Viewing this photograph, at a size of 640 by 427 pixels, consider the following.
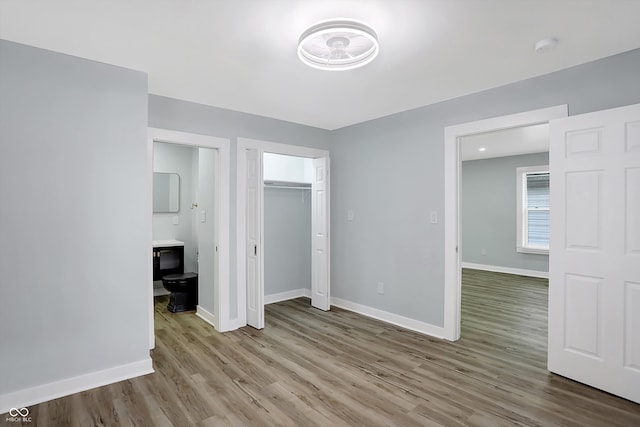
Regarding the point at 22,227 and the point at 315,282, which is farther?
the point at 315,282

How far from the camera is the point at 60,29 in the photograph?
2121 millimetres

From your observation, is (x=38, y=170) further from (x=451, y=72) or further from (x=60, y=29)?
(x=451, y=72)

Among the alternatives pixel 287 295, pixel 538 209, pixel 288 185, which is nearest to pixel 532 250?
pixel 538 209

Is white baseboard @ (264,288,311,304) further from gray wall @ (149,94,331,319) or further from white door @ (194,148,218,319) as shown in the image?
gray wall @ (149,94,331,319)

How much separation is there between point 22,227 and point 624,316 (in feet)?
14.0

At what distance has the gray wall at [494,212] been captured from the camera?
7.08 meters

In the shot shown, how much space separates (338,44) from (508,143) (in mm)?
4953

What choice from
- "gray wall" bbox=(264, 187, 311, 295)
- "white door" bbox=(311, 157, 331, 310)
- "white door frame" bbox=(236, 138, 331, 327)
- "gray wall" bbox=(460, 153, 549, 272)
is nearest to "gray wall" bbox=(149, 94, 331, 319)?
"white door frame" bbox=(236, 138, 331, 327)

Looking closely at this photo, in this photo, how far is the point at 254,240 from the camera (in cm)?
384

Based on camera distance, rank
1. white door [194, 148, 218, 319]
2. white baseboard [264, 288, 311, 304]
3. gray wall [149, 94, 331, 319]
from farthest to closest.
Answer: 1. white baseboard [264, 288, 311, 304]
2. white door [194, 148, 218, 319]
3. gray wall [149, 94, 331, 319]

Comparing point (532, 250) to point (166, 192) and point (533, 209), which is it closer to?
point (533, 209)

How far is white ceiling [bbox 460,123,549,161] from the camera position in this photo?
16.6 ft

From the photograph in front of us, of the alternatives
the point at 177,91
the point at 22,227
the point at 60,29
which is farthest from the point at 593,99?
the point at 22,227

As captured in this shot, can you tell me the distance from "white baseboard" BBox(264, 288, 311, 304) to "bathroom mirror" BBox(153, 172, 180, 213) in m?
2.10
